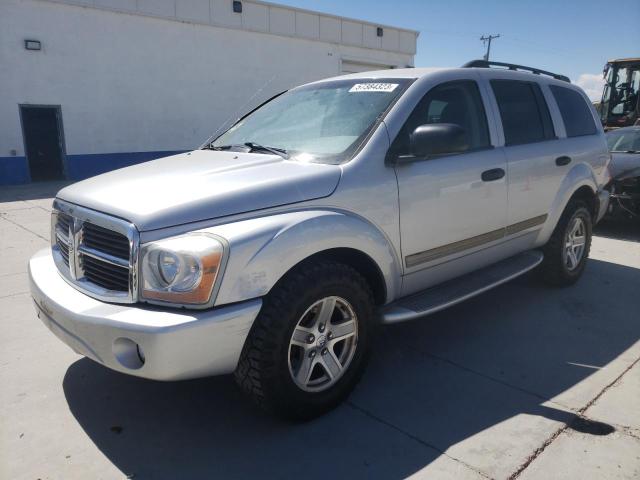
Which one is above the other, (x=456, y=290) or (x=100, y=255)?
(x=100, y=255)

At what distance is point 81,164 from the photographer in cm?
1389

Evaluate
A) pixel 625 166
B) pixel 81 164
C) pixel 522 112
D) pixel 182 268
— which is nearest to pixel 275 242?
pixel 182 268

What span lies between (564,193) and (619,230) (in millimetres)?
4095

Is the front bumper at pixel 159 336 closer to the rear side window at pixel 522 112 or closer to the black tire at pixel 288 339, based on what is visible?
the black tire at pixel 288 339

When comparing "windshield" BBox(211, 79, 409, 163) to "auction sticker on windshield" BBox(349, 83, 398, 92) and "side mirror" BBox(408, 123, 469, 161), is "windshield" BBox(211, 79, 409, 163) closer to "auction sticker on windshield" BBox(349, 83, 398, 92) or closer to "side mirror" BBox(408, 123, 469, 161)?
"auction sticker on windshield" BBox(349, 83, 398, 92)

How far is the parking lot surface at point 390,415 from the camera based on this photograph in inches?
96.8

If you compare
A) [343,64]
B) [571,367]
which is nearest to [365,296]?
[571,367]

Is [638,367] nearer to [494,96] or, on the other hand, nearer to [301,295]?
[494,96]

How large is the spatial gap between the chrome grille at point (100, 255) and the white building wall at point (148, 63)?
11788 millimetres

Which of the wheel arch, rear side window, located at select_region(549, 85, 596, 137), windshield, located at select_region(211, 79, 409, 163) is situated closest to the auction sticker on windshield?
windshield, located at select_region(211, 79, 409, 163)

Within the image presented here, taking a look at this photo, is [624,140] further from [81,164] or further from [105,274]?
[81,164]

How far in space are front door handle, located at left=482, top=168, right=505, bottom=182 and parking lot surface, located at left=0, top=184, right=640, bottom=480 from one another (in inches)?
47.8

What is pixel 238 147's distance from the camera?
3447 mm

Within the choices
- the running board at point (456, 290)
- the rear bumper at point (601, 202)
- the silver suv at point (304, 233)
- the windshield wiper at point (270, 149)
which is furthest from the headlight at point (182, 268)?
the rear bumper at point (601, 202)
